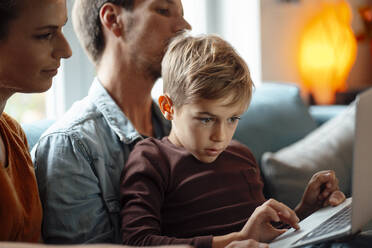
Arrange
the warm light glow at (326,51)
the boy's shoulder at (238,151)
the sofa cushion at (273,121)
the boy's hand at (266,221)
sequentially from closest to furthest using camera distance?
the boy's hand at (266,221) → the boy's shoulder at (238,151) → the sofa cushion at (273,121) → the warm light glow at (326,51)

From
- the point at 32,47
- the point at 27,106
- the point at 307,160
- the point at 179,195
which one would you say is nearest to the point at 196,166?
the point at 179,195

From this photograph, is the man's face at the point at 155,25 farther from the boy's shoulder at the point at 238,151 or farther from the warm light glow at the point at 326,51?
the warm light glow at the point at 326,51

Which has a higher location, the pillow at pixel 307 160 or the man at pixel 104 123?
the man at pixel 104 123

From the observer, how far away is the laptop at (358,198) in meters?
0.91

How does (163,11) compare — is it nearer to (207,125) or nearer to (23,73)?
(207,125)

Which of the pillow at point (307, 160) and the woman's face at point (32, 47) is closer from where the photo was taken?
the woman's face at point (32, 47)

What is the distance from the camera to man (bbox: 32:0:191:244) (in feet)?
3.76

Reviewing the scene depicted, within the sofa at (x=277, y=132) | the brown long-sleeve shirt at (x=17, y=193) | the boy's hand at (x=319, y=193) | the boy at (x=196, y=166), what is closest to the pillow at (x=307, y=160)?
the sofa at (x=277, y=132)

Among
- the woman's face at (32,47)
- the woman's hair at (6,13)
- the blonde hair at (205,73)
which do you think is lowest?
the blonde hair at (205,73)

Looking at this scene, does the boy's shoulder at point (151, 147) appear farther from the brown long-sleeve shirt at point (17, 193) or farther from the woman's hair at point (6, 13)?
the woman's hair at point (6, 13)

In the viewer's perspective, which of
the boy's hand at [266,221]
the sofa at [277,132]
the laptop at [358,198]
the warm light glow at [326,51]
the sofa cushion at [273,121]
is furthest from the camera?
the warm light glow at [326,51]

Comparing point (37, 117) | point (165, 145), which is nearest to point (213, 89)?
point (165, 145)

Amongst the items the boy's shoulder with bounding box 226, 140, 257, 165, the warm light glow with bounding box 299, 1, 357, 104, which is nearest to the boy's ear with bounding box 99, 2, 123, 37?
the boy's shoulder with bounding box 226, 140, 257, 165

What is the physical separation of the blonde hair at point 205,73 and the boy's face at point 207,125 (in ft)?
0.05
